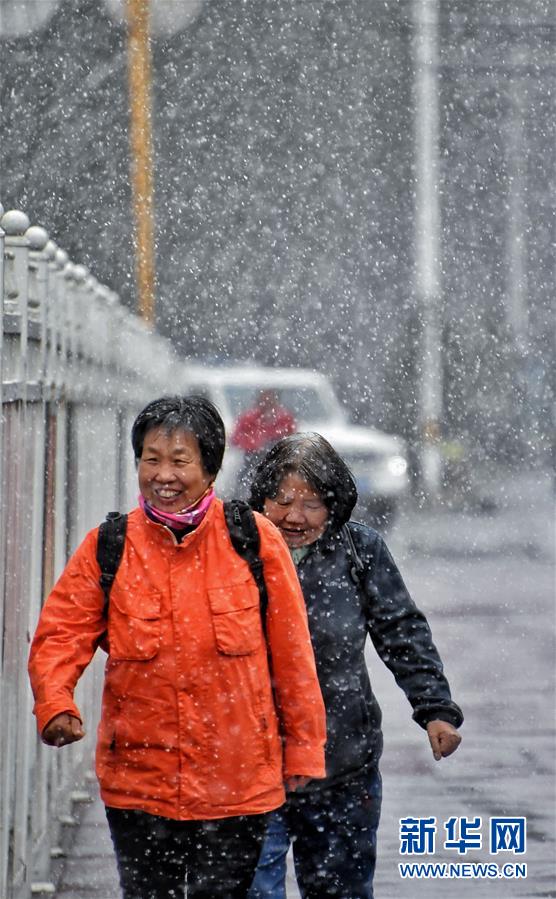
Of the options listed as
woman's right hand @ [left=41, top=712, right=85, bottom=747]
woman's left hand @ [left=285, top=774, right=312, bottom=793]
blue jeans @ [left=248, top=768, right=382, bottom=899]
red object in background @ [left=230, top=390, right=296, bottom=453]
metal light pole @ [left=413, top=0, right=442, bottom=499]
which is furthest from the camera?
metal light pole @ [left=413, top=0, right=442, bottom=499]

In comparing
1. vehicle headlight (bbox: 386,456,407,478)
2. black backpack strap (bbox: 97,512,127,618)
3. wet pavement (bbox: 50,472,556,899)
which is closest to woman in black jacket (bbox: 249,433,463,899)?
black backpack strap (bbox: 97,512,127,618)

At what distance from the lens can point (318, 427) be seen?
1991 centimetres

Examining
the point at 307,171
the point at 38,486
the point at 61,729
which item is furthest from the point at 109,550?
the point at 307,171

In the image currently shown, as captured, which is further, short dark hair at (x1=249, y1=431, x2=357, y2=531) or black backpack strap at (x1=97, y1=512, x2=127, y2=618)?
short dark hair at (x1=249, y1=431, x2=357, y2=531)

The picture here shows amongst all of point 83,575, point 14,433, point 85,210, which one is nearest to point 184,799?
point 83,575

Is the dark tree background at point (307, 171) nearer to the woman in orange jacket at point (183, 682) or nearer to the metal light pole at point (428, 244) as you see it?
the metal light pole at point (428, 244)

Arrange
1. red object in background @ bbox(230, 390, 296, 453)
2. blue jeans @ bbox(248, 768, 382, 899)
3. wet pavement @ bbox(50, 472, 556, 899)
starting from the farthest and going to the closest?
1. red object in background @ bbox(230, 390, 296, 453)
2. wet pavement @ bbox(50, 472, 556, 899)
3. blue jeans @ bbox(248, 768, 382, 899)

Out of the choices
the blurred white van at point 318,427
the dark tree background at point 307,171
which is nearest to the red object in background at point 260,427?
the blurred white van at point 318,427

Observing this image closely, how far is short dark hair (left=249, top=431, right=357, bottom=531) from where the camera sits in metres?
4.26

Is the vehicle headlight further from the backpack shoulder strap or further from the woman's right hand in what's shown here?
the woman's right hand

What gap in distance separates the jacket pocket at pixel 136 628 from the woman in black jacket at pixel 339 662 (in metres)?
0.61

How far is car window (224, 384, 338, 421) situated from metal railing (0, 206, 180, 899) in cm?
1262

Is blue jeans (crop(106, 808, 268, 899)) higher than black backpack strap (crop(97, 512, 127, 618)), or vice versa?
black backpack strap (crop(97, 512, 127, 618))

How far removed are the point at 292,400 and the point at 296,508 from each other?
53.8 feet
